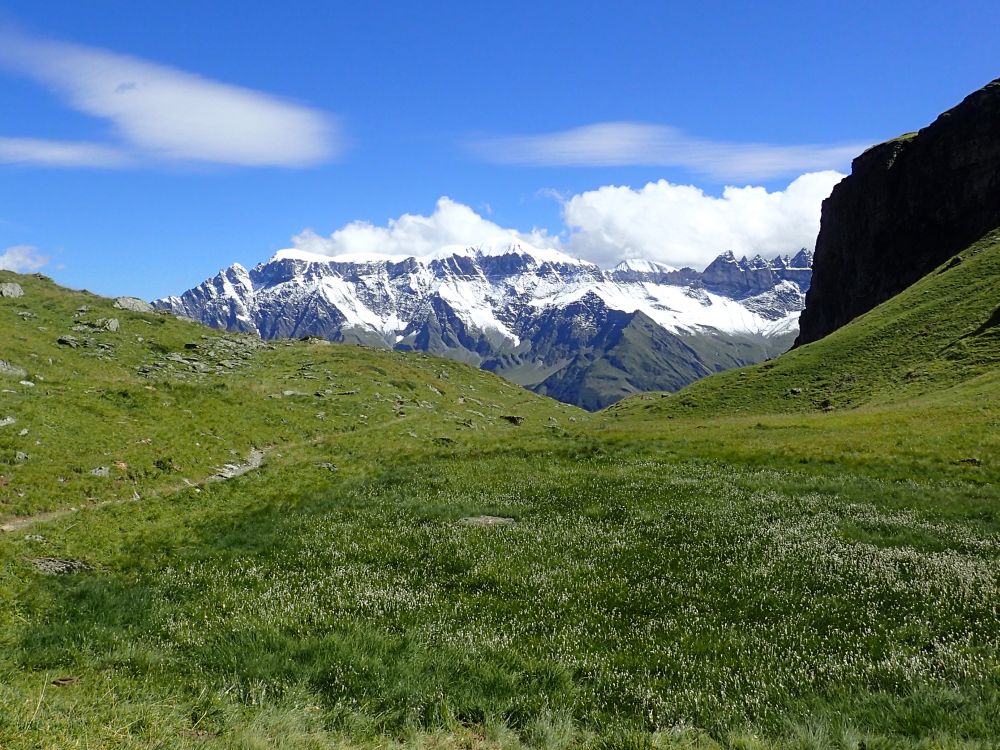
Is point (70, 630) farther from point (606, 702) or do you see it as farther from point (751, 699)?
point (751, 699)

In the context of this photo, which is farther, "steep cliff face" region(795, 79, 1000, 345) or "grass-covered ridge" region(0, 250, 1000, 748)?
"steep cliff face" region(795, 79, 1000, 345)

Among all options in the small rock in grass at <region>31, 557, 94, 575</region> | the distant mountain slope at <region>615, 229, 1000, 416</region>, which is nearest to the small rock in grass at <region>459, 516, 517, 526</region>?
the small rock in grass at <region>31, 557, 94, 575</region>

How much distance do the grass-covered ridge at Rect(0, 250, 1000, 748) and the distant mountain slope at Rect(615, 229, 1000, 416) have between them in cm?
3714

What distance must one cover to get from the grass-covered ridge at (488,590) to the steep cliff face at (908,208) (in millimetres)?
118476

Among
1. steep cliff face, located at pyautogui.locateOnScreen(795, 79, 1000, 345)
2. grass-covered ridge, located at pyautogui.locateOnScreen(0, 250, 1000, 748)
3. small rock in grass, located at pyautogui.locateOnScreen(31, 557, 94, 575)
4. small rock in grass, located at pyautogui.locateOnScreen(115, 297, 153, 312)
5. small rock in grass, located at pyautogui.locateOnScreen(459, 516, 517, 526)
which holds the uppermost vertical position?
steep cliff face, located at pyautogui.locateOnScreen(795, 79, 1000, 345)

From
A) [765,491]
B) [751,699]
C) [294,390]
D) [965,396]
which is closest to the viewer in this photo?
[751,699]

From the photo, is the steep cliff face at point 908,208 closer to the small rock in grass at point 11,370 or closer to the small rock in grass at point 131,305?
the small rock in grass at point 131,305

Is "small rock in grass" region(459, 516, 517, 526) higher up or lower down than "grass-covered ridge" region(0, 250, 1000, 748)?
lower down

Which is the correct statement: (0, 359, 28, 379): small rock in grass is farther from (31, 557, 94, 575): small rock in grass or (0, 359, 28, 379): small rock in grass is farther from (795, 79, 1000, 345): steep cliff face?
(795, 79, 1000, 345): steep cliff face

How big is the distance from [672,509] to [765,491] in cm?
570

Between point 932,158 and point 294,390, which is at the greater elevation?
point 932,158

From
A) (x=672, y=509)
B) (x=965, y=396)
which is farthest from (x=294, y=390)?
(x=965, y=396)

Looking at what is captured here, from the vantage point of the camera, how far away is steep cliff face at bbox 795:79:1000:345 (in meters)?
127

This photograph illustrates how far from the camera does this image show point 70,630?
1186 cm
